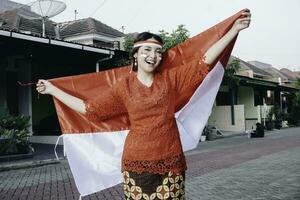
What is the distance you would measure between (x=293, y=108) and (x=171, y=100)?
37.8 meters

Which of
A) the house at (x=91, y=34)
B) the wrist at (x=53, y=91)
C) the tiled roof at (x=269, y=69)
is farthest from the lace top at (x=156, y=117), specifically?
the tiled roof at (x=269, y=69)

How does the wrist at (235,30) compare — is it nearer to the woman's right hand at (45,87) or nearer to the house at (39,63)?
the woman's right hand at (45,87)

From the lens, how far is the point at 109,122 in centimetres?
343

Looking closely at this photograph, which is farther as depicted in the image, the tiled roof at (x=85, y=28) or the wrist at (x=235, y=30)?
the tiled roof at (x=85, y=28)

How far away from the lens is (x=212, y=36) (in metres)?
3.23

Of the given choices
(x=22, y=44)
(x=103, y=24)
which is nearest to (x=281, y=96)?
(x=103, y=24)

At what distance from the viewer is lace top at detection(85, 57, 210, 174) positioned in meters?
2.79

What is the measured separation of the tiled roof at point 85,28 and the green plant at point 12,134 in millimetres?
14689

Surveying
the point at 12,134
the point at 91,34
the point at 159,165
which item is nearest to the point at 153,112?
the point at 159,165

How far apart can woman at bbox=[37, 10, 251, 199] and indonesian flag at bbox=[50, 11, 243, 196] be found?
22cm

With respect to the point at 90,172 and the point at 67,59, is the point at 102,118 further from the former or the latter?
the point at 67,59

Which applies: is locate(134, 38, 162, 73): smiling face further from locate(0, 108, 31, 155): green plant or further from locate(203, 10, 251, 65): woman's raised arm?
locate(0, 108, 31, 155): green plant

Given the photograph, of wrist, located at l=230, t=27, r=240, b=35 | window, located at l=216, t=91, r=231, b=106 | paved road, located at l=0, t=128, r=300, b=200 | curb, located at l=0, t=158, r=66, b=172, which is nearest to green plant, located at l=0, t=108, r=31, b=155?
curb, located at l=0, t=158, r=66, b=172

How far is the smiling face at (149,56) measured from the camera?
9.57 feet
